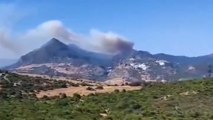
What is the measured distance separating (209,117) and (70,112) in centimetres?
1370

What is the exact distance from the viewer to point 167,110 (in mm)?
56750

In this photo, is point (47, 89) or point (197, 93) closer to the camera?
point (197, 93)

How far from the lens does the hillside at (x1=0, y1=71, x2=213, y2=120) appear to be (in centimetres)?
5109

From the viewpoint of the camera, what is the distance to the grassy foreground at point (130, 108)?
50.8m

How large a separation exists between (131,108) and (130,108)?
125mm

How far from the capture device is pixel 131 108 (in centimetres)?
5744

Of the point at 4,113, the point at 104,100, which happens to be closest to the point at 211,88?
the point at 104,100

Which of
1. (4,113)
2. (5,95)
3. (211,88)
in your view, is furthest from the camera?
(5,95)

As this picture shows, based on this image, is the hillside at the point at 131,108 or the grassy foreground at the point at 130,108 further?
the hillside at the point at 131,108

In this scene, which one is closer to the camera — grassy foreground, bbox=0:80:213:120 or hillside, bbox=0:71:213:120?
grassy foreground, bbox=0:80:213:120

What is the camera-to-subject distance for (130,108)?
57.4 m

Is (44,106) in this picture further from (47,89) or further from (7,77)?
(7,77)

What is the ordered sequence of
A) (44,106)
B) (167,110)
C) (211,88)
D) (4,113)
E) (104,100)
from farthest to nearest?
(211,88) < (104,100) < (44,106) < (167,110) < (4,113)

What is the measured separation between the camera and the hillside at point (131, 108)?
168 ft
